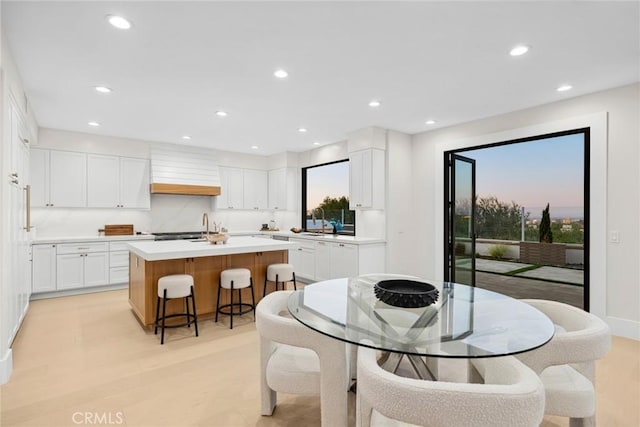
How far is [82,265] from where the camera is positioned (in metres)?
5.09

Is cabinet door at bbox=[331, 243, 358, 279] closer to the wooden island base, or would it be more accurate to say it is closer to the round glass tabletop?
the wooden island base

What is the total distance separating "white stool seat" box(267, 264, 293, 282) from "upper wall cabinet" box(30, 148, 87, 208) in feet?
12.0

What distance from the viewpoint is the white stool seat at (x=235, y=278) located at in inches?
144

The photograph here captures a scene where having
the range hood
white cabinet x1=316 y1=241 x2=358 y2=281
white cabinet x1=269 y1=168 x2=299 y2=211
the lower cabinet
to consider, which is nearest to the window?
white cabinet x1=269 y1=168 x2=299 y2=211

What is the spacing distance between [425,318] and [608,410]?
1512mm

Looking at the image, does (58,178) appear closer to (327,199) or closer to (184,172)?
(184,172)

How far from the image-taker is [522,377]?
4.00 feet

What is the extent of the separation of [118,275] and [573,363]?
5.94 metres

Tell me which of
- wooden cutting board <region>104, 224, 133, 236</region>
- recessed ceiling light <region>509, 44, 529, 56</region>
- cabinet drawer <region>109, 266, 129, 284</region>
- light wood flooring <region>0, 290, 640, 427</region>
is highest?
recessed ceiling light <region>509, 44, 529, 56</region>

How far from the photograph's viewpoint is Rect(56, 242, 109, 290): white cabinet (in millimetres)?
4938

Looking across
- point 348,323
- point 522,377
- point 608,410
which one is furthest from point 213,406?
point 608,410

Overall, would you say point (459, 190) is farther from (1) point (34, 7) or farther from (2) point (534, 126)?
(1) point (34, 7)

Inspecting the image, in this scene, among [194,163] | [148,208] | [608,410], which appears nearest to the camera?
[608,410]

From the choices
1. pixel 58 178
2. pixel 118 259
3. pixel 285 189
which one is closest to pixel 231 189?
pixel 285 189
